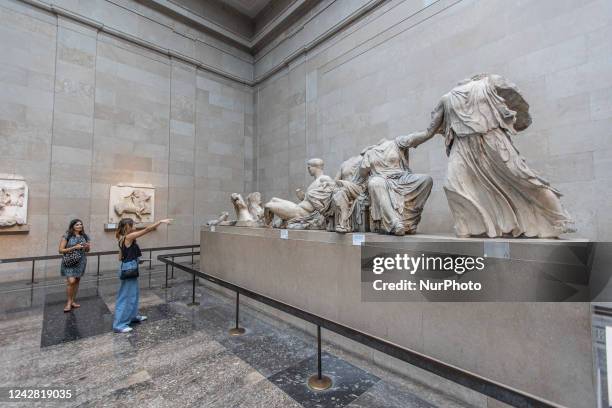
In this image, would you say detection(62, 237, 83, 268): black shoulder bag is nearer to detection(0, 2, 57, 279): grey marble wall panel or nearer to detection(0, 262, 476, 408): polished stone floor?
detection(0, 262, 476, 408): polished stone floor

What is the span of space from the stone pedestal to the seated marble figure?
0.69 feet

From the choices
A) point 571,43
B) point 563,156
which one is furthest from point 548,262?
point 571,43

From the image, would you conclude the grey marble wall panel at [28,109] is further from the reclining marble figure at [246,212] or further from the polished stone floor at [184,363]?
the reclining marble figure at [246,212]

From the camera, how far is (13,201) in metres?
6.46

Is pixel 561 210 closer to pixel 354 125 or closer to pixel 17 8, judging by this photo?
pixel 354 125

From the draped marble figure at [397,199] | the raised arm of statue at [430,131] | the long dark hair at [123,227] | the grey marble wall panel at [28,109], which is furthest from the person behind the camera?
the grey marble wall panel at [28,109]

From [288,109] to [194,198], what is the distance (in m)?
4.30

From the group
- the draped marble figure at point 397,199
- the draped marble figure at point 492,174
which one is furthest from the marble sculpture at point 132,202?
the draped marble figure at point 492,174

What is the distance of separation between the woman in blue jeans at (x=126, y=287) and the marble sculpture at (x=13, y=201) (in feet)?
15.9

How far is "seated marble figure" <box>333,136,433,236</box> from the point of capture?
312 centimetres

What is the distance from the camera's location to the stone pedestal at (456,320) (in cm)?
186

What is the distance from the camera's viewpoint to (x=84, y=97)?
751 cm

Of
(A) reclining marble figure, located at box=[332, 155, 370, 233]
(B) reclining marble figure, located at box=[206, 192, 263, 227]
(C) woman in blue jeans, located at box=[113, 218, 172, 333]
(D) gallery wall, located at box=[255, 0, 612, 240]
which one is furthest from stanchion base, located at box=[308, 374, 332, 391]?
(D) gallery wall, located at box=[255, 0, 612, 240]

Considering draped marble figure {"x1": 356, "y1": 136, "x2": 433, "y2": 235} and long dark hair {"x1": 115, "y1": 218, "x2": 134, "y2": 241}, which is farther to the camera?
long dark hair {"x1": 115, "y1": 218, "x2": 134, "y2": 241}
